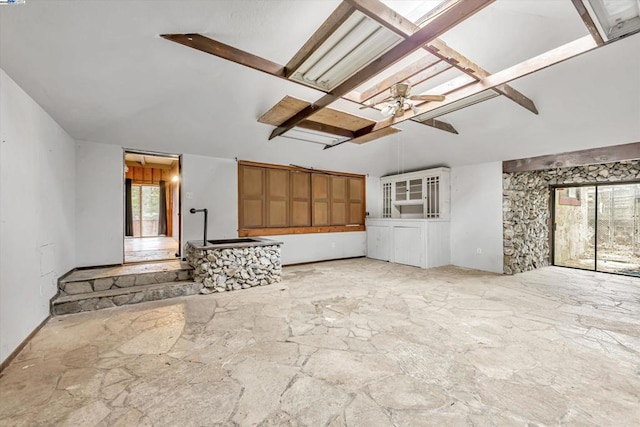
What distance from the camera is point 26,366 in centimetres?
212

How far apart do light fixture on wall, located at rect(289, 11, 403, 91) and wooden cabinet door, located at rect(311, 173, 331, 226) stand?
3.53m

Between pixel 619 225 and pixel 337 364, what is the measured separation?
8.14m

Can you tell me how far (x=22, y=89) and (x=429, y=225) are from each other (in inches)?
248

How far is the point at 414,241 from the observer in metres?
5.98

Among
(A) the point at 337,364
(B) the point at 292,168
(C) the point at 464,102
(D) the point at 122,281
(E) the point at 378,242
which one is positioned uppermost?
(C) the point at 464,102

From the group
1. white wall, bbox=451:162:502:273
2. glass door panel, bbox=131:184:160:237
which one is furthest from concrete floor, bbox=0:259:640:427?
glass door panel, bbox=131:184:160:237

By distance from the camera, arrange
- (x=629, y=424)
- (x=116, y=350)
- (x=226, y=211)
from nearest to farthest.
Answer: (x=629, y=424)
(x=116, y=350)
(x=226, y=211)

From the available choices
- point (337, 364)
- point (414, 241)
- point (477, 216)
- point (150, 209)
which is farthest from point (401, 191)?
point (150, 209)

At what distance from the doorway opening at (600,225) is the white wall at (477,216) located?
1.91 metres

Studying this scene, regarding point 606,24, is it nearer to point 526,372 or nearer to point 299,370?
point 526,372

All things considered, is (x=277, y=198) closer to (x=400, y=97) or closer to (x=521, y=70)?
(x=400, y=97)

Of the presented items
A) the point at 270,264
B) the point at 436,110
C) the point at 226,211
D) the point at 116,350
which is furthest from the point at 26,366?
the point at 436,110

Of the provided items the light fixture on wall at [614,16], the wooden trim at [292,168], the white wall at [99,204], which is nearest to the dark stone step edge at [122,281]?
the white wall at [99,204]

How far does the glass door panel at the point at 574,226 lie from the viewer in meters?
6.21
